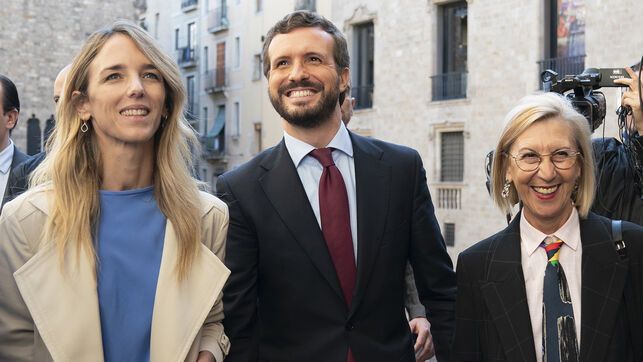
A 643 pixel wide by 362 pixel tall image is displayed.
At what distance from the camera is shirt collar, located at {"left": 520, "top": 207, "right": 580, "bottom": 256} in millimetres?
3377

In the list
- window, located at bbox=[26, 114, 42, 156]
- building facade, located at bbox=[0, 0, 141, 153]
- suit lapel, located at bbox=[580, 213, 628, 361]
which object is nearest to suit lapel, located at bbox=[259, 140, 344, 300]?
suit lapel, located at bbox=[580, 213, 628, 361]

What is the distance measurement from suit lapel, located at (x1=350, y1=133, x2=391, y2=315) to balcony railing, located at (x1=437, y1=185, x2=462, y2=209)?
773 inches

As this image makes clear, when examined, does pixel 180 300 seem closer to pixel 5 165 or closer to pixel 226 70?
pixel 5 165

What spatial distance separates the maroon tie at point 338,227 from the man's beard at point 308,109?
222 millimetres

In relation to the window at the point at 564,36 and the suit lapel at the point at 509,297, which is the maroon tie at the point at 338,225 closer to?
the suit lapel at the point at 509,297

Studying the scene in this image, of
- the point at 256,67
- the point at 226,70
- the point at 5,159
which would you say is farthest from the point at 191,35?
the point at 5,159

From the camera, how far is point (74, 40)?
36000 mm

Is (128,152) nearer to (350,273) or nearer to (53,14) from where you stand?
(350,273)

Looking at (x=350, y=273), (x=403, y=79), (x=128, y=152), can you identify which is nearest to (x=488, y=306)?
(x=350, y=273)

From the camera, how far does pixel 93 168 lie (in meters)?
3.35

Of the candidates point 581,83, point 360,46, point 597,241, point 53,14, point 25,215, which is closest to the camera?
point 25,215

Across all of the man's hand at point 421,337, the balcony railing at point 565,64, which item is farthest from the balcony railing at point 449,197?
the man's hand at point 421,337

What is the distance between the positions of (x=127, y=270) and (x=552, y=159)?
1505 millimetres

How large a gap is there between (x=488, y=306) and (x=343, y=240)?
69 centimetres
